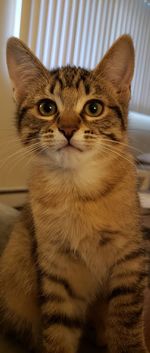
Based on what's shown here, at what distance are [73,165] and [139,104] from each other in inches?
114

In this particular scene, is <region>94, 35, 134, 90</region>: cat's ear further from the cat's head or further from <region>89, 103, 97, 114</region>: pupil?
<region>89, 103, 97, 114</region>: pupil

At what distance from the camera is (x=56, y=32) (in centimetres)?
281

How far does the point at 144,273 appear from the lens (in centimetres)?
112

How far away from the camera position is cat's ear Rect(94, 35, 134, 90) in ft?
3.70

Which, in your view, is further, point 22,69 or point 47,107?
point 22,69

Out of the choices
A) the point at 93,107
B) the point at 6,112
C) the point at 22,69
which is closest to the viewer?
the point at 93,107

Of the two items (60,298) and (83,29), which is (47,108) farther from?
(83,29)

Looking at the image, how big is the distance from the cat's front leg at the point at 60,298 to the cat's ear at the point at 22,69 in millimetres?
468

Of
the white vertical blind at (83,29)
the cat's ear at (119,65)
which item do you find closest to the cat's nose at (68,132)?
the cat's ear at (119,65)

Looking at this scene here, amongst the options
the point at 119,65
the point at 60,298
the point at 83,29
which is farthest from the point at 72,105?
the point at 83,29

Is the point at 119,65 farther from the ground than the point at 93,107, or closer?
farther from the ground

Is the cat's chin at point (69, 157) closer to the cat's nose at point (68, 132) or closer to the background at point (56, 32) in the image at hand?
the cat's nose at point (68, 132)

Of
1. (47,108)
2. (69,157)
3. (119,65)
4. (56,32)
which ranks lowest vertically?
(69,157)

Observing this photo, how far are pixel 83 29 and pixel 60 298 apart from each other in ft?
7.68
